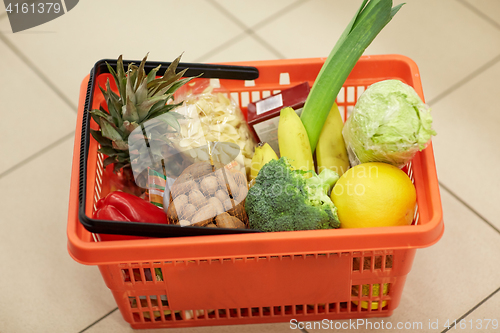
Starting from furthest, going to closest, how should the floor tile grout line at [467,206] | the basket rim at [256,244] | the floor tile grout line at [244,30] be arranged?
1. the floor tile grout line at [244,30]
2. the floor tile grout line at [467,206]
3. the basket rim at [256,244]

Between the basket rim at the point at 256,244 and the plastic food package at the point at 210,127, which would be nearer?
the basket rim at the point at 256,244

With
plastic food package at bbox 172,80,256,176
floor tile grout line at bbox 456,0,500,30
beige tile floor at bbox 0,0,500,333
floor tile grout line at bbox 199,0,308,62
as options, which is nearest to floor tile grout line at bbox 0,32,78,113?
beige tile floor at bbox 0,0,500,333

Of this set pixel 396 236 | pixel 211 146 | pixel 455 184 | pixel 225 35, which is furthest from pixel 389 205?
pixel 225 35

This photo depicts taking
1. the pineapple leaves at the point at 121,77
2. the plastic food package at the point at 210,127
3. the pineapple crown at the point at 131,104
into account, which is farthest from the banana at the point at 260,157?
the pineapple leaves at the point at 121,77

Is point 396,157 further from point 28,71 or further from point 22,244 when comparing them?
point 28,71

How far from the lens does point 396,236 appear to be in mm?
767

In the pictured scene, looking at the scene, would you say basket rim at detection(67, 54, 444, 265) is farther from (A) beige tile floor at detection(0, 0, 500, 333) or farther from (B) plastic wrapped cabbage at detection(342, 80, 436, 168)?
(A) beige tile floor at detection(0, 0, 500, 333)

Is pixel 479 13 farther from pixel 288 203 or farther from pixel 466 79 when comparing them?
pixel 288 203

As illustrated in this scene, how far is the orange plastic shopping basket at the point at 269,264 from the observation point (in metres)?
0.77

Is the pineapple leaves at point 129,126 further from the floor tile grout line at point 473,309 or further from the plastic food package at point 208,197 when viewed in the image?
the floor tile grout line at point 473,309

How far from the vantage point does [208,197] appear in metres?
0.89

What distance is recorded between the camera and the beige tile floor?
1.06m

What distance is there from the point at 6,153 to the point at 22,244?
302 mm

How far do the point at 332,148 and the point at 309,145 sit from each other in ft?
0.19
